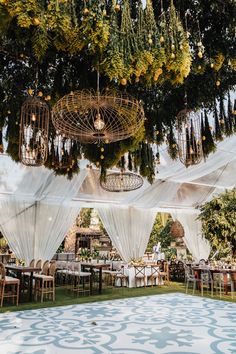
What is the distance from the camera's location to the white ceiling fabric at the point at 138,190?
8777 millimetres

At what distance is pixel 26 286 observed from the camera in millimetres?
9047

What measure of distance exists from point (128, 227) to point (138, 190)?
5.53ft

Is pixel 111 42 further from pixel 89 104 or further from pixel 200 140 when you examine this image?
pixel 200 140

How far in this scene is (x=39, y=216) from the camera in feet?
32.7

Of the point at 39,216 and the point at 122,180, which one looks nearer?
the point at 122,180

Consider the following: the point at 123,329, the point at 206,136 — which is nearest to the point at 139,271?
the point at 123,329

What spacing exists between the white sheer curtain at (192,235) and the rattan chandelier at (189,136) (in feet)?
27.3

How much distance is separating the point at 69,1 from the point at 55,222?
27.8ft

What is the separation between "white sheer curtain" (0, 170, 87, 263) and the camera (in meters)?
9.41

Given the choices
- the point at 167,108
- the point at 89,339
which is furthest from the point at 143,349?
the point at 167,108

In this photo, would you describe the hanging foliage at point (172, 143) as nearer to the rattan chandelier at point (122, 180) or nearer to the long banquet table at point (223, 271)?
the rattan chandelier at point (122, 180)

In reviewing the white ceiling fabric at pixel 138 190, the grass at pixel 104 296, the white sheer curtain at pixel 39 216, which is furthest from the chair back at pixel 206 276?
the white sheer curtain at pixel 39 216

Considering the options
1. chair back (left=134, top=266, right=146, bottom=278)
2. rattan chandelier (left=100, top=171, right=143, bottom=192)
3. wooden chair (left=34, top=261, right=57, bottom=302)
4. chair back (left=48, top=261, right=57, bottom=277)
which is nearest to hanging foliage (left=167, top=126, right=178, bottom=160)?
rattan chandelier (left=100, top=171, right=143, bottom=192)

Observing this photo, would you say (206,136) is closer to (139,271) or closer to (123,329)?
(123,329)
